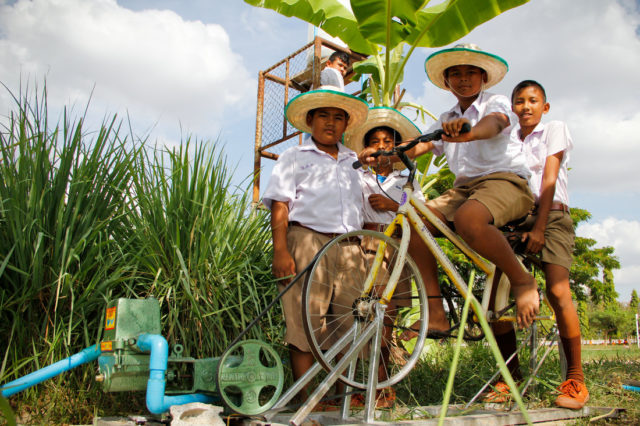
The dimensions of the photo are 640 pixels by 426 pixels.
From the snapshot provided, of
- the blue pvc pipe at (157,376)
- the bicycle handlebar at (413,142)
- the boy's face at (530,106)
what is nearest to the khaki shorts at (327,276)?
the bicycle handlebar at (413,142)

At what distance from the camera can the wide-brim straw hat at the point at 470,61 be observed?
2.95m

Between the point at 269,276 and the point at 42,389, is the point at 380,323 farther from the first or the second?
the point at 42,389

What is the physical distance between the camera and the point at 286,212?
286 centimetres

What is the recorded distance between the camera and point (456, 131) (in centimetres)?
246

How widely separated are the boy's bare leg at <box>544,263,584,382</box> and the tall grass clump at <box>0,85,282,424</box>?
1637 mm

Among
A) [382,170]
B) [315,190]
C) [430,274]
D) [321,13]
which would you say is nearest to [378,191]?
[382,170]

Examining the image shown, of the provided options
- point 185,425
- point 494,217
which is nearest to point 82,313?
point 185,425

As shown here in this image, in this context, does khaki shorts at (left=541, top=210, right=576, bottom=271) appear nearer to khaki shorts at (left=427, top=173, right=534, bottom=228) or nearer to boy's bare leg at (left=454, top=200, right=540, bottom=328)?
khaki shorts at (left=427, top=173, right=534, bottom=228)

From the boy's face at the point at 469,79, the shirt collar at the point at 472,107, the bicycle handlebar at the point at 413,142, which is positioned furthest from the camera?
the boy's face at the point at 469,79

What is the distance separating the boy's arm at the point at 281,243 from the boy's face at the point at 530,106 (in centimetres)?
170

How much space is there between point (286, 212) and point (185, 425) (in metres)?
1.29

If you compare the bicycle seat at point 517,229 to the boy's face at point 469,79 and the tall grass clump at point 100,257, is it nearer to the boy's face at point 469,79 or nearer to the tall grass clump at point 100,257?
the boy's face at point 469,79

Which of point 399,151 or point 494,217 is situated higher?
point 399,151

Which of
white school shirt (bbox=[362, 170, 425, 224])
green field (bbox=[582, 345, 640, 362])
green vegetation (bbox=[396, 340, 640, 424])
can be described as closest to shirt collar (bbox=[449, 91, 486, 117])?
white school shirt (bbox=[362, 170, 425, 224])
